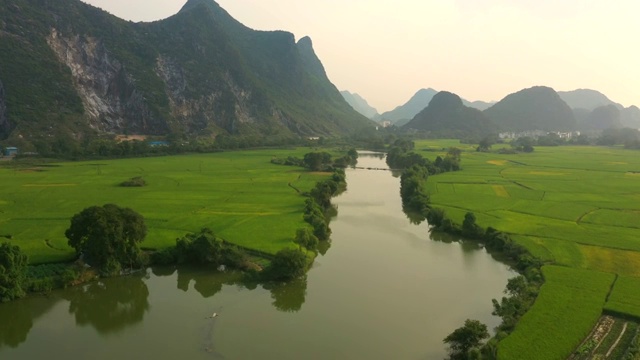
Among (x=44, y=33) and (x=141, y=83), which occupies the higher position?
(x=44, y=33)

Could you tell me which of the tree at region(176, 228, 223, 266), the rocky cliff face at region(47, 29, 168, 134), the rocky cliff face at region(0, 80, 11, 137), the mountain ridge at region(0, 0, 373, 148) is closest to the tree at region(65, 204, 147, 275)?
the tree at region(176, 228, 223, 266)

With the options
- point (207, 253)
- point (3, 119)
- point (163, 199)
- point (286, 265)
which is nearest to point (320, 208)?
point (163, 199)

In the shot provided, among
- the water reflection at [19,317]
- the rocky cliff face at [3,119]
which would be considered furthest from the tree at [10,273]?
the rocky cliff face at [3,119]

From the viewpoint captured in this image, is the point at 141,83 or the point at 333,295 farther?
the point at 141,83

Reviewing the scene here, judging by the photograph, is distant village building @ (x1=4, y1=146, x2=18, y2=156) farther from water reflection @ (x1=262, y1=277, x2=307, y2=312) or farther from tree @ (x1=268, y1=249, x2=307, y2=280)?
water reflection @ (x1=262, y1=277, x2=307, y2=312)

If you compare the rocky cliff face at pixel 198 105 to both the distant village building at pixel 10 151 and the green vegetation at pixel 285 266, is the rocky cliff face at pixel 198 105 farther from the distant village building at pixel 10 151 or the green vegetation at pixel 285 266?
the green vegetation at pixel 285 266

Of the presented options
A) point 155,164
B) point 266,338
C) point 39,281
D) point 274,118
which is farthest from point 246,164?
point 274,118

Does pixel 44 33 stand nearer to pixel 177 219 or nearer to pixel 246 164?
pixel 246 164
